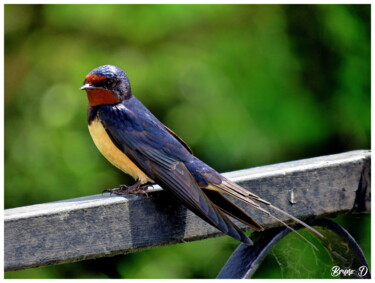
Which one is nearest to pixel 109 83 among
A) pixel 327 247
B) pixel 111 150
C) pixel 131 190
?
pixel 111 150

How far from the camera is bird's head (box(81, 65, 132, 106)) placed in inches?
90.5

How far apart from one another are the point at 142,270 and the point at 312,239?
0.82 m

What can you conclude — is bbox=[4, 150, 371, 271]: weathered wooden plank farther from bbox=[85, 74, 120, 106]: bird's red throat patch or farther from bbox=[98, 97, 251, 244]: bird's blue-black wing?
bbox=[85, 74, 120, 106]: bird's red throat patch

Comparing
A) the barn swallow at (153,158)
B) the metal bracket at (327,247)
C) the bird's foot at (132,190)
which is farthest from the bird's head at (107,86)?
the metal bracket at (327,247)

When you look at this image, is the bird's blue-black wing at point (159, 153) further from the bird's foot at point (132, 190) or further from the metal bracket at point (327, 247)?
the metal bracket at point (327, 247)

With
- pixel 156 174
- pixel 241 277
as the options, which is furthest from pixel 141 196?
pixel 241 277

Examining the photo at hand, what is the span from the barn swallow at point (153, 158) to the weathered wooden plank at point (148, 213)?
7 centimetres

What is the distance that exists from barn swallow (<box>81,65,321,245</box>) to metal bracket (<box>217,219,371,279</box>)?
4.9 inches

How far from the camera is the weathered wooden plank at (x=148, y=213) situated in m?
1.74

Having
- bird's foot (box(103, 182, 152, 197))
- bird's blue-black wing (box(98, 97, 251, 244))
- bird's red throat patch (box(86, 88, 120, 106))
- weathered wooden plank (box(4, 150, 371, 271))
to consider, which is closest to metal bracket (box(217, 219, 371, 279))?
weathered wooden plank (box(4, 150, 371, 271))

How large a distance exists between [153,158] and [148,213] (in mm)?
250

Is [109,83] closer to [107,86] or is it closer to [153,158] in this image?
[107,86]

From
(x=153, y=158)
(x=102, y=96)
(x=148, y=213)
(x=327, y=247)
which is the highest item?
(x=102, y=96)

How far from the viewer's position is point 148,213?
6.37 feet
